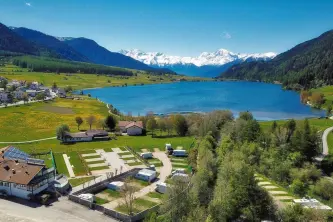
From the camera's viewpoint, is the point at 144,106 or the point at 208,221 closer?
the point at 208,221

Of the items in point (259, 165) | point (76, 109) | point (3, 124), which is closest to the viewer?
point (259, 165)

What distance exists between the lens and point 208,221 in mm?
32625

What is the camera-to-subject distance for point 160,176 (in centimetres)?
5875

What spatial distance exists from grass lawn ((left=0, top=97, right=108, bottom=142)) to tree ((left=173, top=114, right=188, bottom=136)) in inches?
1111

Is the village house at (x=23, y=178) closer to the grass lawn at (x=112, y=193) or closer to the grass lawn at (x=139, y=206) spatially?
the grass lawn at (x=112, y=193)

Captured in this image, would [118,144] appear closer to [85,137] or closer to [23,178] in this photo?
[85,137]

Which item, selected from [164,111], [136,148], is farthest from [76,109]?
[136,148]

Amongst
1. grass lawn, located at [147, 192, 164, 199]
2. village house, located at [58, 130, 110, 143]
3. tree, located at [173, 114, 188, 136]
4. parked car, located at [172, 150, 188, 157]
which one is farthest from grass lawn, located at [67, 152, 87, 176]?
tree, located at [173, 114, 188, 136]

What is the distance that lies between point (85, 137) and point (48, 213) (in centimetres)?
4108

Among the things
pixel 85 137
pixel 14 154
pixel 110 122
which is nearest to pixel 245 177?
pixel 14 154

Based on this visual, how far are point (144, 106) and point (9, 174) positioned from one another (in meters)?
124

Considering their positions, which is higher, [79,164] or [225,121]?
[225,121]

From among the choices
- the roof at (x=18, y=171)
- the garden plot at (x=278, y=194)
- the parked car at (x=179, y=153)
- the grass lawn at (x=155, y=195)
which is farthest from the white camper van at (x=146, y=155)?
the garden plot at (x=278, y=194)

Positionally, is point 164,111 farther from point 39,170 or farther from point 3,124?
point 39,170
